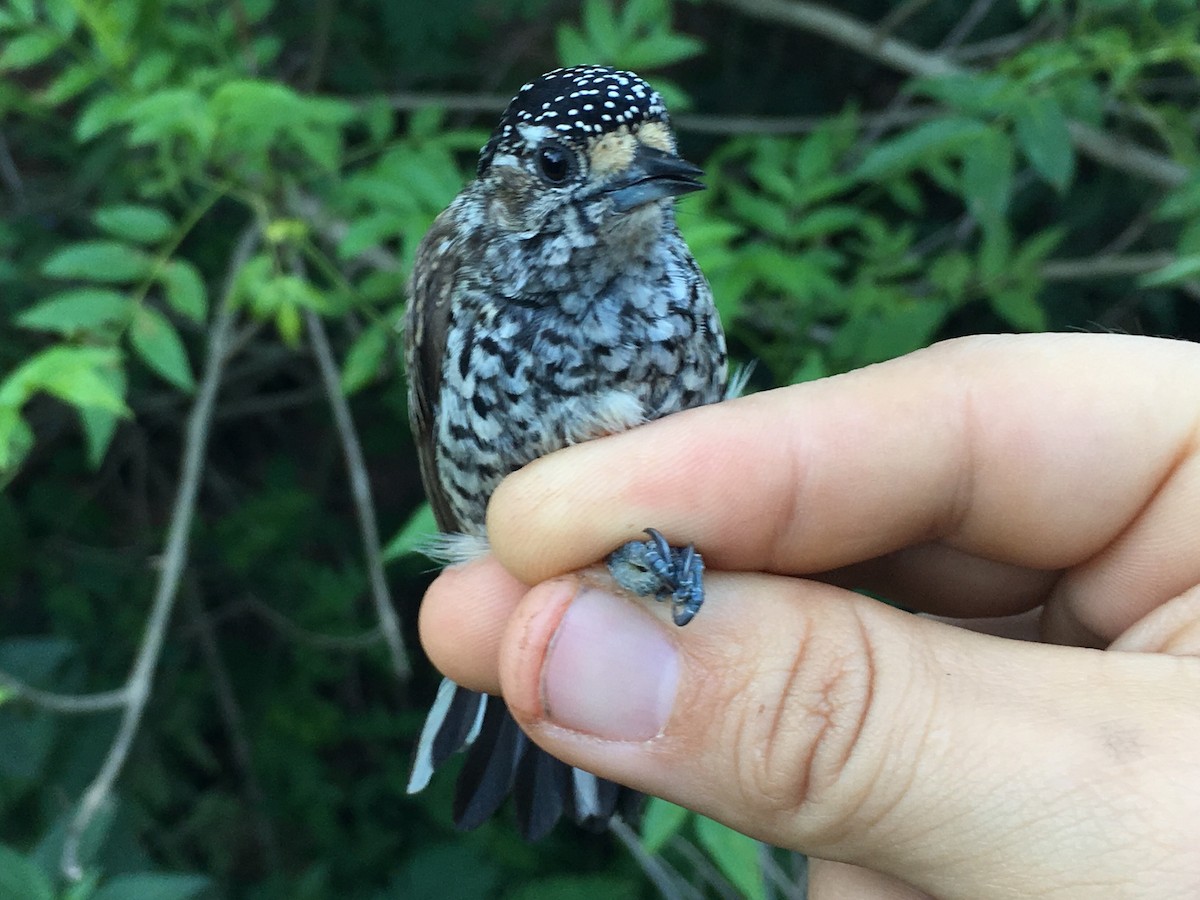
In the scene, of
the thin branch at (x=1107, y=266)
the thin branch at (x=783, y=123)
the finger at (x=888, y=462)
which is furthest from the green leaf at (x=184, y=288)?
the thin branch at (x=1107, y=266)

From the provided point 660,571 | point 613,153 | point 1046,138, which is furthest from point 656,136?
point 1046,138

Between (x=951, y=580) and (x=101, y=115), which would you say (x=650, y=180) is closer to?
(x=951, y=580)

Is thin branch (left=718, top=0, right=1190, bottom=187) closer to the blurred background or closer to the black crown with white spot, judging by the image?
the blurred background

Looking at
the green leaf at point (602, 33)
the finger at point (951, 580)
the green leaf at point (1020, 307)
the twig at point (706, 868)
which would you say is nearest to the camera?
the finger at point (951, 580)

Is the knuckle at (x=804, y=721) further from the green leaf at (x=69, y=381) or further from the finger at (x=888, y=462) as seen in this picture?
the green leaf at (x=69, y=381)

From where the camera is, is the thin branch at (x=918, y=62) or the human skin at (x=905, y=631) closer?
the human skin at (x=905, y=631)
